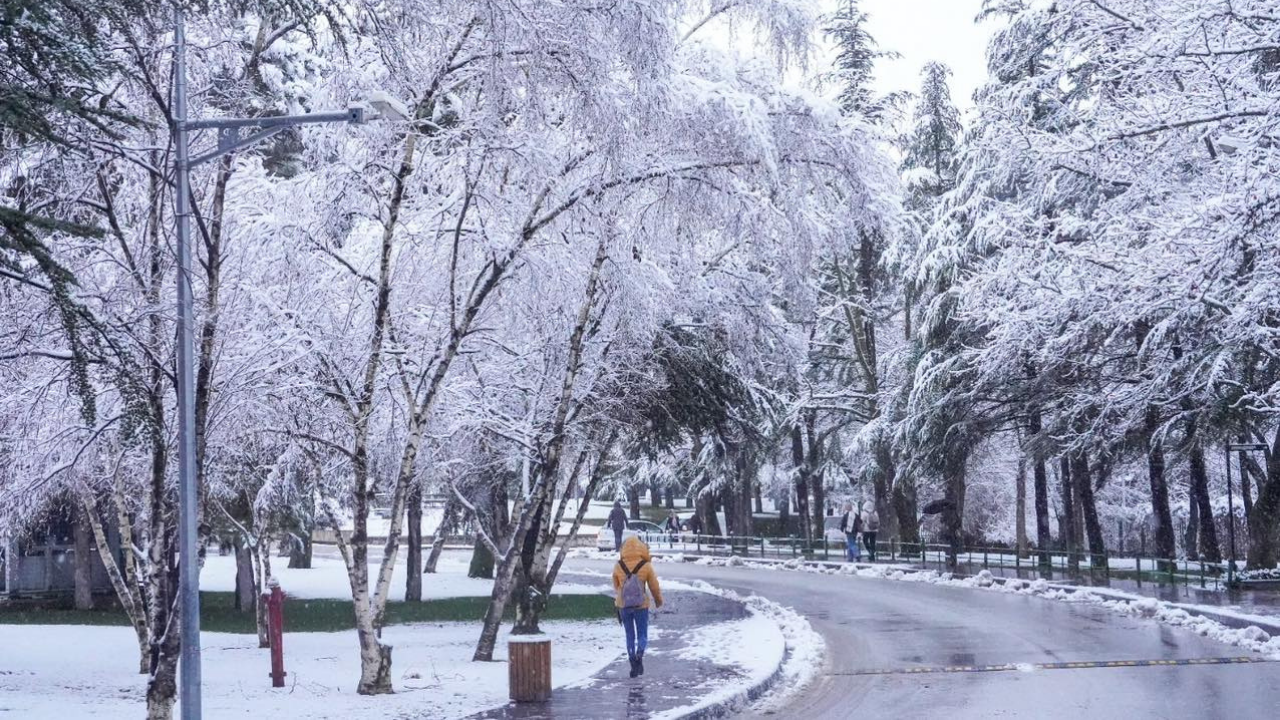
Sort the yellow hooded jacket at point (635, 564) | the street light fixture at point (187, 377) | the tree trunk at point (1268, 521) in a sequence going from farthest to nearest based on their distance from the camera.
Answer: the tree trunk at point (1268, 521) < the yellow hooded jacket at point (635, 564) < the street light fixture at point (187, 377)

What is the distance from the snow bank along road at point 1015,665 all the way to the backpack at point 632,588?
7.38 feet

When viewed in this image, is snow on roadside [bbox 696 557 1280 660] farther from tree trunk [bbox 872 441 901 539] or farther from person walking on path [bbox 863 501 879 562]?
tree trunk [bbox 872 441 901 539]

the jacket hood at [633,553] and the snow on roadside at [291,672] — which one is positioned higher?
the jacket hood at [633,553]

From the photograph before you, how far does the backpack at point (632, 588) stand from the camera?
1625 centimetres

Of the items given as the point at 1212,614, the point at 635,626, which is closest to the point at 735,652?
the point at 635,626

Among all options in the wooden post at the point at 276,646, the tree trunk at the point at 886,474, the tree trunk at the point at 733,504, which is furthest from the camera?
the tree trunk at the point at 733,504

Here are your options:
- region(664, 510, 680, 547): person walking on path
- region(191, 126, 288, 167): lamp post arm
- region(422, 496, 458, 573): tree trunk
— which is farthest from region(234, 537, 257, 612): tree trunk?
region(664, 510, 680, 547): person walking on path

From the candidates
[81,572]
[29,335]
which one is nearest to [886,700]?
[29,335]

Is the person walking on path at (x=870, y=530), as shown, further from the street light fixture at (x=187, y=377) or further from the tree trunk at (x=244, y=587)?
the street light fixture at (x=187, y=377)

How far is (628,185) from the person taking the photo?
593 inches

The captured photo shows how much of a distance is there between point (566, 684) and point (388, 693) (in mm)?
2053

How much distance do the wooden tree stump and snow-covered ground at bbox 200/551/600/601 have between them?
2017 centimetres

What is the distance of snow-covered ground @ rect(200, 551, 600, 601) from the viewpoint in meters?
36.5

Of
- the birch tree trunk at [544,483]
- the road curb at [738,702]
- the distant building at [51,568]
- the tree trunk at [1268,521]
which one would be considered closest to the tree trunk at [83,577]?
the distant building at [51,568]
